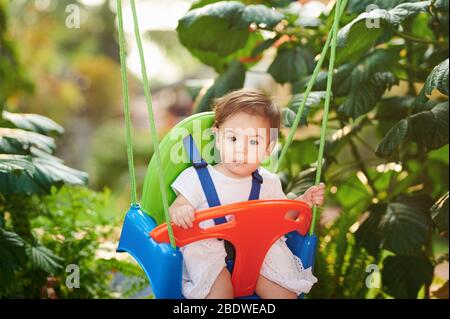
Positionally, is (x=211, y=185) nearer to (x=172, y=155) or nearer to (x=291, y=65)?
(x=172, y=155)

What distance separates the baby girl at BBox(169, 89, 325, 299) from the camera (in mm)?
1356

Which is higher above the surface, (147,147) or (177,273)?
(177,273)

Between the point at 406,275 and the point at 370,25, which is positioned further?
the point at 406,275

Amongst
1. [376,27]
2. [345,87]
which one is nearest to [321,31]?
[345,87]

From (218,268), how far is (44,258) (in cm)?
68

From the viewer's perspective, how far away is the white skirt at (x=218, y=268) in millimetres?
1348

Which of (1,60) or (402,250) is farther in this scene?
(1,60)

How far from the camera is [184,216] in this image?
129 cm

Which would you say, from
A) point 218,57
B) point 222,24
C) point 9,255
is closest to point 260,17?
point 222,24

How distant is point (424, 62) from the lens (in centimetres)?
218

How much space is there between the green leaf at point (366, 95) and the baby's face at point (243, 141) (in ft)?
1.66

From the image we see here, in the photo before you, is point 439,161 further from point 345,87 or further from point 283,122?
point 283,122

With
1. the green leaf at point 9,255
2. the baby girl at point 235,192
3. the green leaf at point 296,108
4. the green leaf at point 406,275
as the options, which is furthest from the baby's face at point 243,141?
the green leaf at point 406,275
